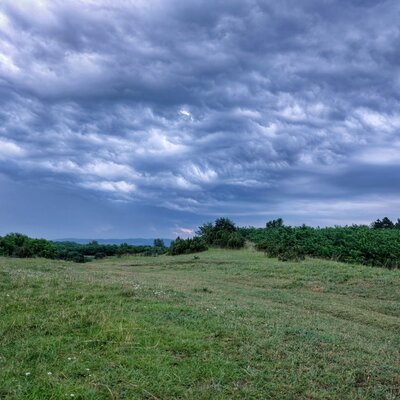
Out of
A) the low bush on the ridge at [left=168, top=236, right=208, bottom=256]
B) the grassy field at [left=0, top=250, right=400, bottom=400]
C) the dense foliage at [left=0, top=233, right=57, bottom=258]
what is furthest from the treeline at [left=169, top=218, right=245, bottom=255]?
the grassy field at [left=0, top=250, right=400, bottom=400]

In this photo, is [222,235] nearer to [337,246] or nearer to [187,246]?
[187,246]

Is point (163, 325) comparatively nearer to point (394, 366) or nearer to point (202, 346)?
point (202, 346)

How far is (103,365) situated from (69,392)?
0.85 metres

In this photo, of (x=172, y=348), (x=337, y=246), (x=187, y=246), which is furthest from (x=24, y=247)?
(x=172, y=348)

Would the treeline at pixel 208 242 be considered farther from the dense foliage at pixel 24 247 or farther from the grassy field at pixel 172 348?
the grassy field at pixel 172 348

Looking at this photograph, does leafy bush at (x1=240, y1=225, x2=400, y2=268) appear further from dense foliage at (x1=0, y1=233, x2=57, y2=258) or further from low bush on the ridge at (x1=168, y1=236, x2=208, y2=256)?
dense foliage at (x1=0, y1=233, x2=57, y2=258)

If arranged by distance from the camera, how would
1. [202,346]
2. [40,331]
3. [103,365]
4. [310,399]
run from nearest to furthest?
[310,399], [103,365], [202,346], [40,331]

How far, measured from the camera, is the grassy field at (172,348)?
17.9ft

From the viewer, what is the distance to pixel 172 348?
263 inches

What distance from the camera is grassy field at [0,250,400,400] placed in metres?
5.44

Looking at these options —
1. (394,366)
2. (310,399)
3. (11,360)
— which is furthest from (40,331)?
(394,366)

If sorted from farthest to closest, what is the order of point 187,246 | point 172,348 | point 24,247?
point 187,246, point 24,247, point 172,348

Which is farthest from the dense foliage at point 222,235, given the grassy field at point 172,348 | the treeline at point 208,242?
the grassy field at point 172,348

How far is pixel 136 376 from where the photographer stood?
18.4ft
